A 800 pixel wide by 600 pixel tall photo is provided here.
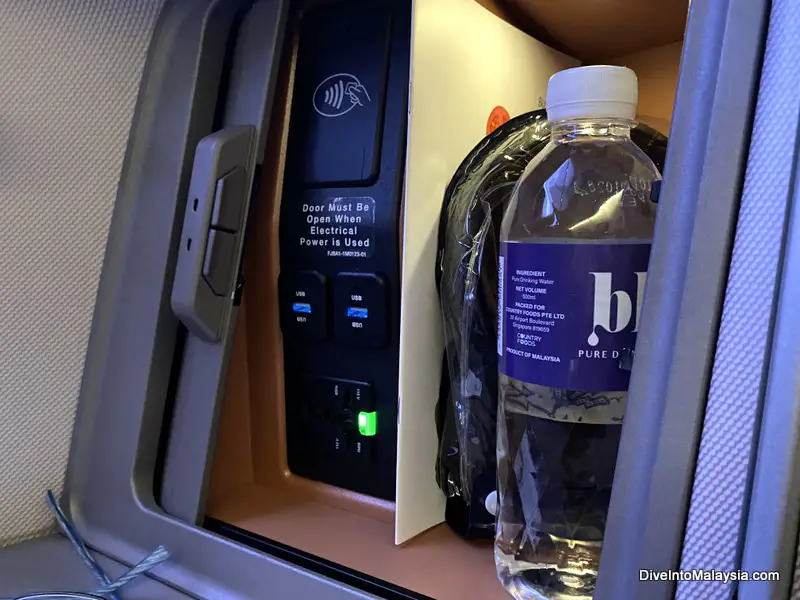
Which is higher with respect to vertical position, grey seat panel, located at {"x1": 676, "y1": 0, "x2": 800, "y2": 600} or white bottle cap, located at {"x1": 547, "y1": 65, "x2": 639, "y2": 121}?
white bottle cap, located at {"x1": 547, "y1": 65, "x2": 639, "y2": 121}

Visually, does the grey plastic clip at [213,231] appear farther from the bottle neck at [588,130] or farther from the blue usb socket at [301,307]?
the bottle neck at [588,130]

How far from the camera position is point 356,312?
0.69 m

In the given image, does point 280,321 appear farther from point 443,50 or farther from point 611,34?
point 611,34

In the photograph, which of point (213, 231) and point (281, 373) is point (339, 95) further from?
point (281, 373)

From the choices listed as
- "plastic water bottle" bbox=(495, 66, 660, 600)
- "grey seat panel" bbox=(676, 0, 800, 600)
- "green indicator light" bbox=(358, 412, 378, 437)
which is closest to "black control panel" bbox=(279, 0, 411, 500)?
"green indicator light" bbox=(358, 412, 378, 437)

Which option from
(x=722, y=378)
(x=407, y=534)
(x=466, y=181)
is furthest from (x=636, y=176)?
(x=407, y=534)

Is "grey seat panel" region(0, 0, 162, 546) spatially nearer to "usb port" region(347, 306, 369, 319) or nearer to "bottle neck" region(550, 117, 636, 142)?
"usb port" region(347, 306, 369, 319)

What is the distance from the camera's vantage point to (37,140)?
73 centimetres

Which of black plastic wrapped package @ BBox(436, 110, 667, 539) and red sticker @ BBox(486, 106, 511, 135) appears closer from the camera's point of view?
black plastic wrapped package @ BBox(436, 110, 667, 539)

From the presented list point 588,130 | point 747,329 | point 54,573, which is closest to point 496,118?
point 588,130

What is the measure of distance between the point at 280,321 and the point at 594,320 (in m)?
0.40

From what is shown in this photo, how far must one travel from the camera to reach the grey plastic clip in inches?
26.9

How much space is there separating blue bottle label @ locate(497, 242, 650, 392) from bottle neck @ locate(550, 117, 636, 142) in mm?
141

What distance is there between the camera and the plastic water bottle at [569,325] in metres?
0.46
